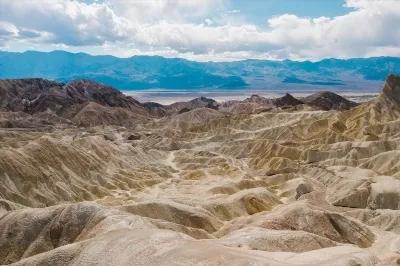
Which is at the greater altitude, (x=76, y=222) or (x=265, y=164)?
(x=76, y=222)

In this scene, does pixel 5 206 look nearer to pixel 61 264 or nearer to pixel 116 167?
pixel 61 264

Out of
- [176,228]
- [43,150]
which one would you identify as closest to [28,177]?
[43,150]

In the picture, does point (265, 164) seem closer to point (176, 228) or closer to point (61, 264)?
point (176, 228)

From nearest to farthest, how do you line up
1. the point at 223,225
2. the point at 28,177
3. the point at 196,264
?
the point at 196,264
the point at 223,225
the point at 28,177

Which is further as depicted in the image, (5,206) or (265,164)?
(265,164)

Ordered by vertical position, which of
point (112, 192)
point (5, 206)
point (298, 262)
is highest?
point (298, 262)

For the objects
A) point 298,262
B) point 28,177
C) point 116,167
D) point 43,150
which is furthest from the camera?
point 116,167
